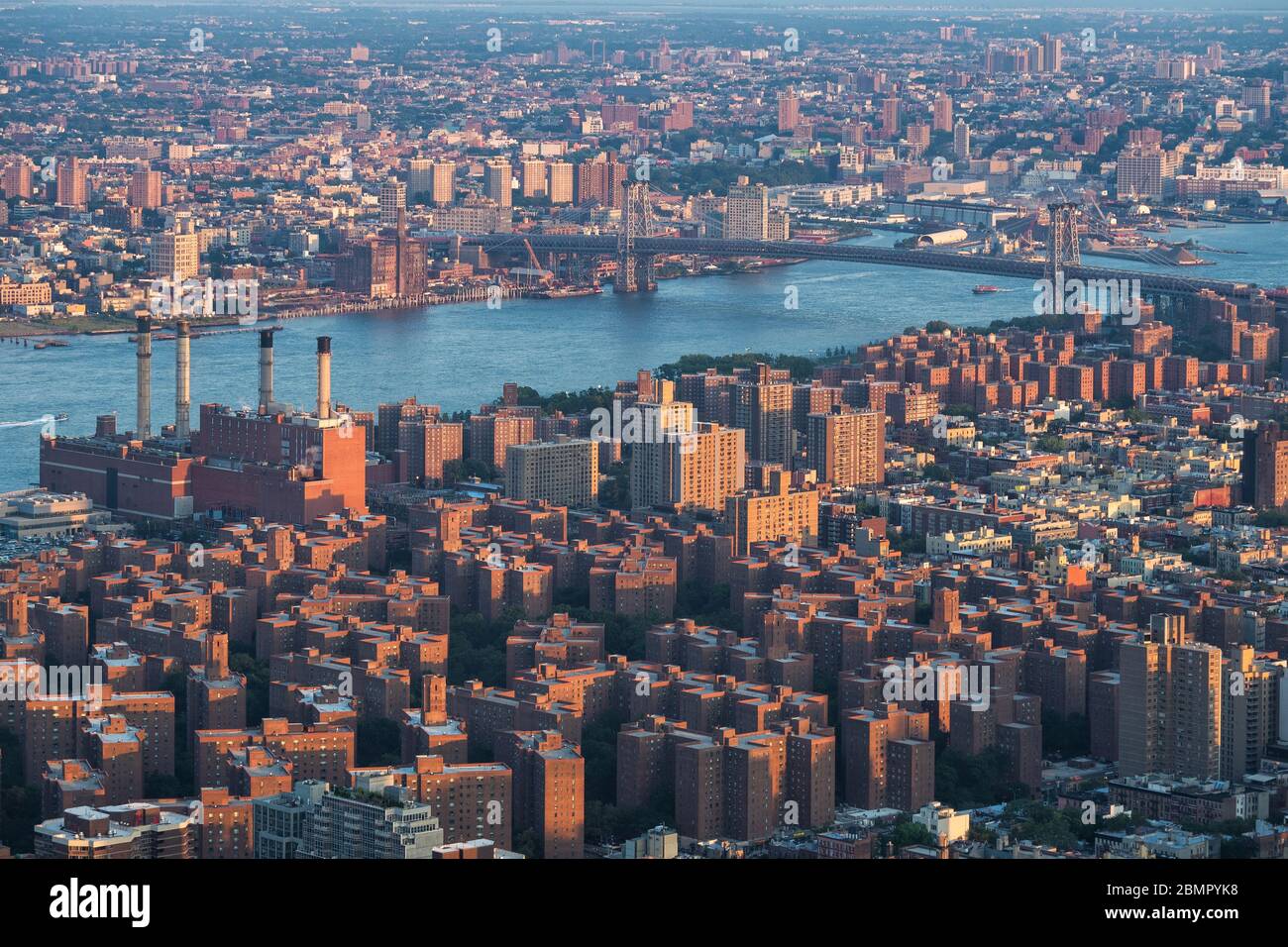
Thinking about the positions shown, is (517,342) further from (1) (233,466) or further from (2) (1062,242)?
(1) (233,466)

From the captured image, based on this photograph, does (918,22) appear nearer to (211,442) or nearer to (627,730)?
(211,442)

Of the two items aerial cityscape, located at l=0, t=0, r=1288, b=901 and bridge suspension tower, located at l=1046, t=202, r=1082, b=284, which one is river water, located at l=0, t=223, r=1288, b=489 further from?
bridge suspension tower, located at l=1046, t=202, r=1082, b=284

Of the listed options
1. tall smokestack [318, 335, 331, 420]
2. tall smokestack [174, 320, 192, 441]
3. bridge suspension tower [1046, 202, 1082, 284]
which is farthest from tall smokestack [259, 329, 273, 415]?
bridge suspension tower [1046, 202, 1082, 284]

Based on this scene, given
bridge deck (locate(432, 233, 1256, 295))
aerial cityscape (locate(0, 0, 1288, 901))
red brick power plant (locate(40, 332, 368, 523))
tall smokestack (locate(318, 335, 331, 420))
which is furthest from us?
bridge deck (locate(432, 233, 1256, 295))

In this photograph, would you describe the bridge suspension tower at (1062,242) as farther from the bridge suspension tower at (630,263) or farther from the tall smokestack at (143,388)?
the tall smokestack at (143,388)

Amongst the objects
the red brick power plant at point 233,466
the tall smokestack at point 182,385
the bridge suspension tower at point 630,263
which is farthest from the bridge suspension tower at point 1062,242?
the red brick power plant at point 233,466

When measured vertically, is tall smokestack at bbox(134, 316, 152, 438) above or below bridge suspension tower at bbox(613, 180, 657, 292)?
above
